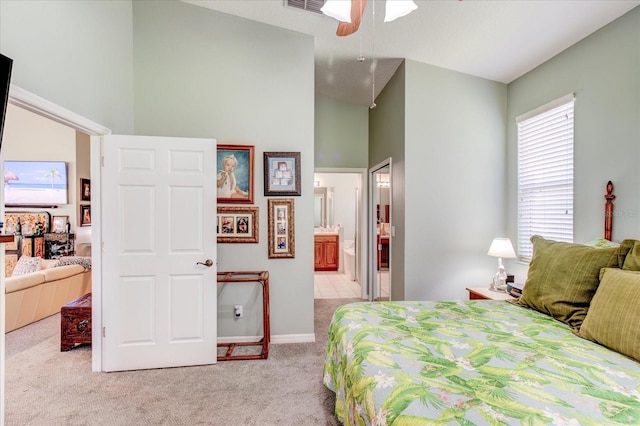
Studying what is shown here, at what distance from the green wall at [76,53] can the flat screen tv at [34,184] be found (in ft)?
11.5

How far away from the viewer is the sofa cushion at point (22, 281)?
135 inches

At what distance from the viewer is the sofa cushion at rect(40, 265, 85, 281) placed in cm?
389

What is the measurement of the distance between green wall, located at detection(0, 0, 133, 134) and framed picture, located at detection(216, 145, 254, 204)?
3.04 feet

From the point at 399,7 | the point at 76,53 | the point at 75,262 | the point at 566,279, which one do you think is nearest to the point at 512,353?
the point at 566,279

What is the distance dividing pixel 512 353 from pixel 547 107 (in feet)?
8.04

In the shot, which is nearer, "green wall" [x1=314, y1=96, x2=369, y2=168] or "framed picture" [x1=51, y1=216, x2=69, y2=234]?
"green wall" [x1=314, y1=96, x2=369, y2=168]

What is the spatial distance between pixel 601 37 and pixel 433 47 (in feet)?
4.15

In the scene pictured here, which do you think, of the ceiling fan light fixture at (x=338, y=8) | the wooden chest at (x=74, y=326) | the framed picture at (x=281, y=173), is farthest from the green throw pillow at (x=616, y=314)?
the wooden chest at (x=74, y=326)

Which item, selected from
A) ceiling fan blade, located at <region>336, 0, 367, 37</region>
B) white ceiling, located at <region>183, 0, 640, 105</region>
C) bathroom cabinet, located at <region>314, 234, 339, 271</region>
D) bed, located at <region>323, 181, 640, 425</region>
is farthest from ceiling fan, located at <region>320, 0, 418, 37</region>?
bathroom cabinet, located at <region>314, 234, 339, 271</region>

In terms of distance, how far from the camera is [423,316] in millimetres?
1978

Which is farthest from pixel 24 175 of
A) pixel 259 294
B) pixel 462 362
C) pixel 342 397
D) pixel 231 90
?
pixel 462 362

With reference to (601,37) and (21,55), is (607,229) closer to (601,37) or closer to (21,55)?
(601,37)

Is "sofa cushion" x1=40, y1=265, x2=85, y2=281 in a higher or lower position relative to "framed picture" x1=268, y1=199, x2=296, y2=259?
lower

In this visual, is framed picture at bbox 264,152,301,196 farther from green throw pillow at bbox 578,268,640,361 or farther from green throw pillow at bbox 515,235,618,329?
green throw pillow at bbox 578,268,640,361
